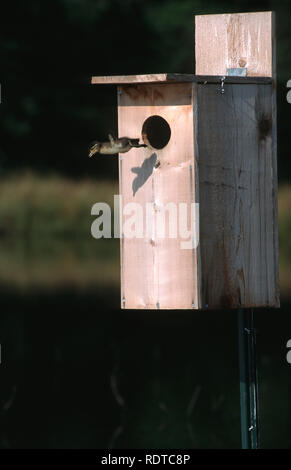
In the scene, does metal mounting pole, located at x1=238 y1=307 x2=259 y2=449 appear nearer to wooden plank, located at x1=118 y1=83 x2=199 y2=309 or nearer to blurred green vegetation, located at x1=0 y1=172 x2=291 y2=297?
wooden plank, located at x1=118 y1=83 x2=199 y2=309

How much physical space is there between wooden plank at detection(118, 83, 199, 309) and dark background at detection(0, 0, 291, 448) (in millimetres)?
4210

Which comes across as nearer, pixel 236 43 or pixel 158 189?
pixel 158 189

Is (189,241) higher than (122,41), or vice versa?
(122,41)

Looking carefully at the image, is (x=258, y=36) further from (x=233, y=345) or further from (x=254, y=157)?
(x=233, y=345)

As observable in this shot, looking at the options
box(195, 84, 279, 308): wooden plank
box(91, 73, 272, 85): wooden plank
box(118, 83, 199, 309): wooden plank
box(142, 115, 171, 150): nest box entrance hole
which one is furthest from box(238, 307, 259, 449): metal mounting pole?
box(91, 73, 272, 85): wooden plank

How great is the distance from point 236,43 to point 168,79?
44cm

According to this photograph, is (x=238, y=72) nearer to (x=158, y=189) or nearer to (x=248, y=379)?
(x=158, y=189)

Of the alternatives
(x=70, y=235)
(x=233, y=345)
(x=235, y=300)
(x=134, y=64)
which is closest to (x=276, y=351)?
(x=233, y=345)

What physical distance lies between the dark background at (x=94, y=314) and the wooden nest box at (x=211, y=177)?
4196mm

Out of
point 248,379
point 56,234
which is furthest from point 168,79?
Answer: point 56,234

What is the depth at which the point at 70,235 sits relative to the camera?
19766 mm

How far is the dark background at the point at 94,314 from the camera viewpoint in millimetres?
9094

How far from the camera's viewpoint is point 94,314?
44.0 ft

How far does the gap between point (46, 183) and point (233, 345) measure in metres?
8.11
